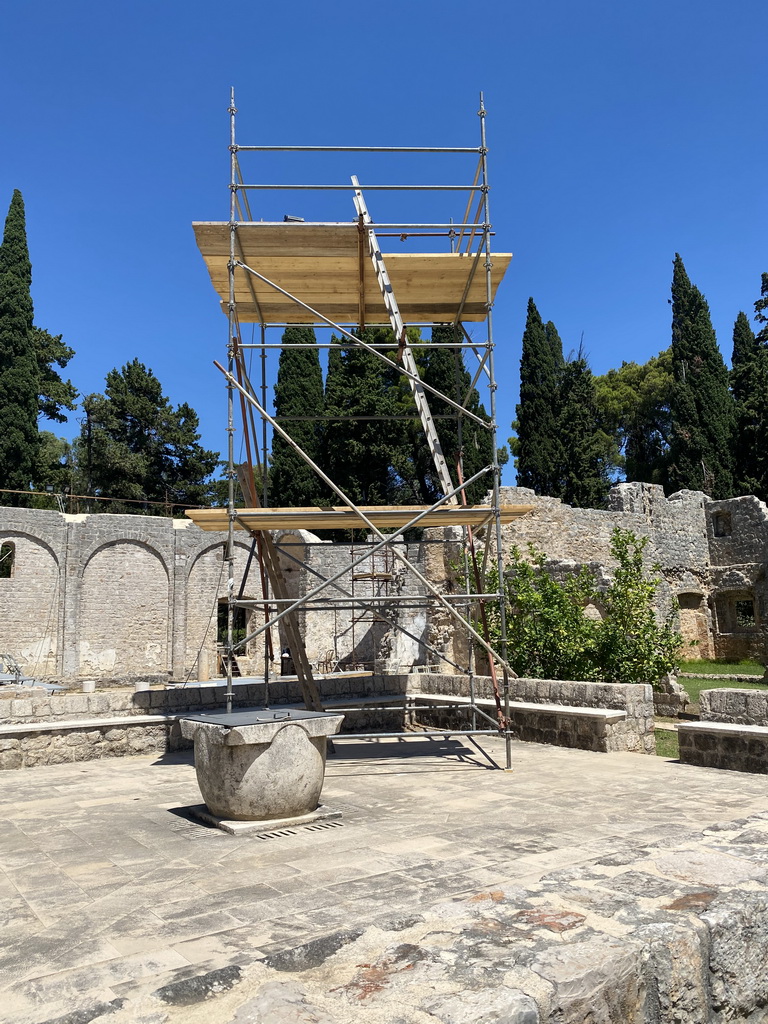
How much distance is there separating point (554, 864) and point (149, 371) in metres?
35.3

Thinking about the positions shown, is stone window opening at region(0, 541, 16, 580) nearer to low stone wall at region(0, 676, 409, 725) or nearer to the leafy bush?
low stone wall at region(0, 676, 409, 725)

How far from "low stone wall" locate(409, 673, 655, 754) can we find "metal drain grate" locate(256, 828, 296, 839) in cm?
386

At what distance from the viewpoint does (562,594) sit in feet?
37.0

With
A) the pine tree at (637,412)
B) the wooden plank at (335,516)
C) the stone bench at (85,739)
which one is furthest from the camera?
Result: the pine tree at (637,412)

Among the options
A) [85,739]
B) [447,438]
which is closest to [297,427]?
[447,438]

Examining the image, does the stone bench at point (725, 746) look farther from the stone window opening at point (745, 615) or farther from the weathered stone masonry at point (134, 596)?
the stone window opening at point (745, 615)

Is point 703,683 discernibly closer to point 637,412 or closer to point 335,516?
point 335,516

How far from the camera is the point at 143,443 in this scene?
3488cm

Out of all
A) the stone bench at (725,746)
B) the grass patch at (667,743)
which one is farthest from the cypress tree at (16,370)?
the stone bench at (725,746)

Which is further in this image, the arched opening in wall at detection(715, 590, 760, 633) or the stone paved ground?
the arched opening in wall at detection(715, 590, 760, 633)

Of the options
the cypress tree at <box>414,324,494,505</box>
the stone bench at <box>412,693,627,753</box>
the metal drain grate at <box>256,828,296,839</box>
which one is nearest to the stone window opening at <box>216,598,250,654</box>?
the cypress tree at <box>414,324,494,505</box>

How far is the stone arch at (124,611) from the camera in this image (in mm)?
22328

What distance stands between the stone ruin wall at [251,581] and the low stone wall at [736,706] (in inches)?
443

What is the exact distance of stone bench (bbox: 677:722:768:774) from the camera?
6.25 meters
